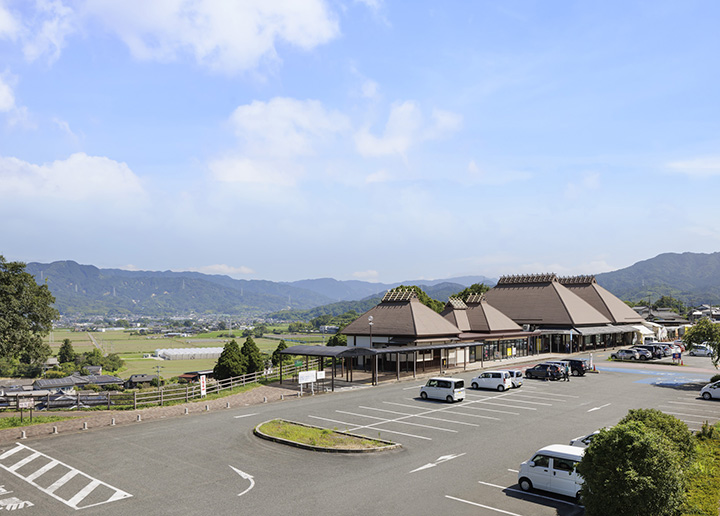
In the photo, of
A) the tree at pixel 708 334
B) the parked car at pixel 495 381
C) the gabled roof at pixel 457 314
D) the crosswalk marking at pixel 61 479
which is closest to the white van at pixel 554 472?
the crosswalk marking at pixel 61 479

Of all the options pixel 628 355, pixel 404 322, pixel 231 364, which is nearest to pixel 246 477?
pixel 404 322

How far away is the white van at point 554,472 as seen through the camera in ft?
60.4

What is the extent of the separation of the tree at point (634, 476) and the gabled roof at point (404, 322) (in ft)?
141

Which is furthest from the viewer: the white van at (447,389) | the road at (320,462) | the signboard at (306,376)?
the signboard at (306,376)

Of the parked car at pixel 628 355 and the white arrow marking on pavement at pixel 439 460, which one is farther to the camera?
the parked car at pixel 628 355

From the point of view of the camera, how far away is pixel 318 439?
2641 cm

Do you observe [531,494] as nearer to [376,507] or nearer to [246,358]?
[376,507]

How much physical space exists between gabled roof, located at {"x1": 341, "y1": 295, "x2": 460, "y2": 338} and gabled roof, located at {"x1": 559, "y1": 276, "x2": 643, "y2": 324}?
42092 mm

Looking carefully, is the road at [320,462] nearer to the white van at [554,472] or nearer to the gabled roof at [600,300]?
the white van at [554,472]

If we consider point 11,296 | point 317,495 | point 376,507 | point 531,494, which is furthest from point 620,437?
point 11,296

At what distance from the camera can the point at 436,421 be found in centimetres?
3145

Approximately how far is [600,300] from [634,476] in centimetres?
8805

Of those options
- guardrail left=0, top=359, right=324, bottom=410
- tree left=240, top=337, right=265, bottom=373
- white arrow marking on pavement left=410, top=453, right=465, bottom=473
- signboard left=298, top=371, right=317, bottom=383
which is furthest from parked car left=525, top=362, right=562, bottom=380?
tree left=240, top=337, right=265, bottom=373

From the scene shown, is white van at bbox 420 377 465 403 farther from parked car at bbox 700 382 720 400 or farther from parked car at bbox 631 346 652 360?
parked car at bbox 631 346 652 360
